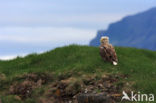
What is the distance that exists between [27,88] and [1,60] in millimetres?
11134

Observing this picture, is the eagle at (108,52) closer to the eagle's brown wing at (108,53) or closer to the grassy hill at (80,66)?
the eagle's brown wing at (108,53)

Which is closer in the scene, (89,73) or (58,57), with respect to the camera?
(89,73)

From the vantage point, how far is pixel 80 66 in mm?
28469

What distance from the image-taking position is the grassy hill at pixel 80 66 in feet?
84.3

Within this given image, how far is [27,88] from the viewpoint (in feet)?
87.5

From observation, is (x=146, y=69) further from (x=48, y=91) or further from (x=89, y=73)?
(x=48, y=91)

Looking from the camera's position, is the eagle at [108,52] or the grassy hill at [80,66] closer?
the grassy hill at [80,66]

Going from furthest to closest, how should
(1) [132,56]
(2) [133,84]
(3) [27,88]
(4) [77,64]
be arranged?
(1) [132,56], (4) [77,64], (3) [27,88], (2) [133,84]

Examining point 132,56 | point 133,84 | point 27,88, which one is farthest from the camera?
point 132,56

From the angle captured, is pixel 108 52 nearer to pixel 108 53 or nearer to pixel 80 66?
pixel 108 53

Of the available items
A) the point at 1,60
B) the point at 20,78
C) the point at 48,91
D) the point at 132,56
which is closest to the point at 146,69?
the point at 132,56

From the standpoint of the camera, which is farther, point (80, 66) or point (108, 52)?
point (80, 66)

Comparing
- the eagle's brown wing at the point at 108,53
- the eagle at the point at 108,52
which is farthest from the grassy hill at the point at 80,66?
the eagle's brown wing at the point at 108,53

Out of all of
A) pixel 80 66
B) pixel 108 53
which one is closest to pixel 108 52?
pixel 108 53
